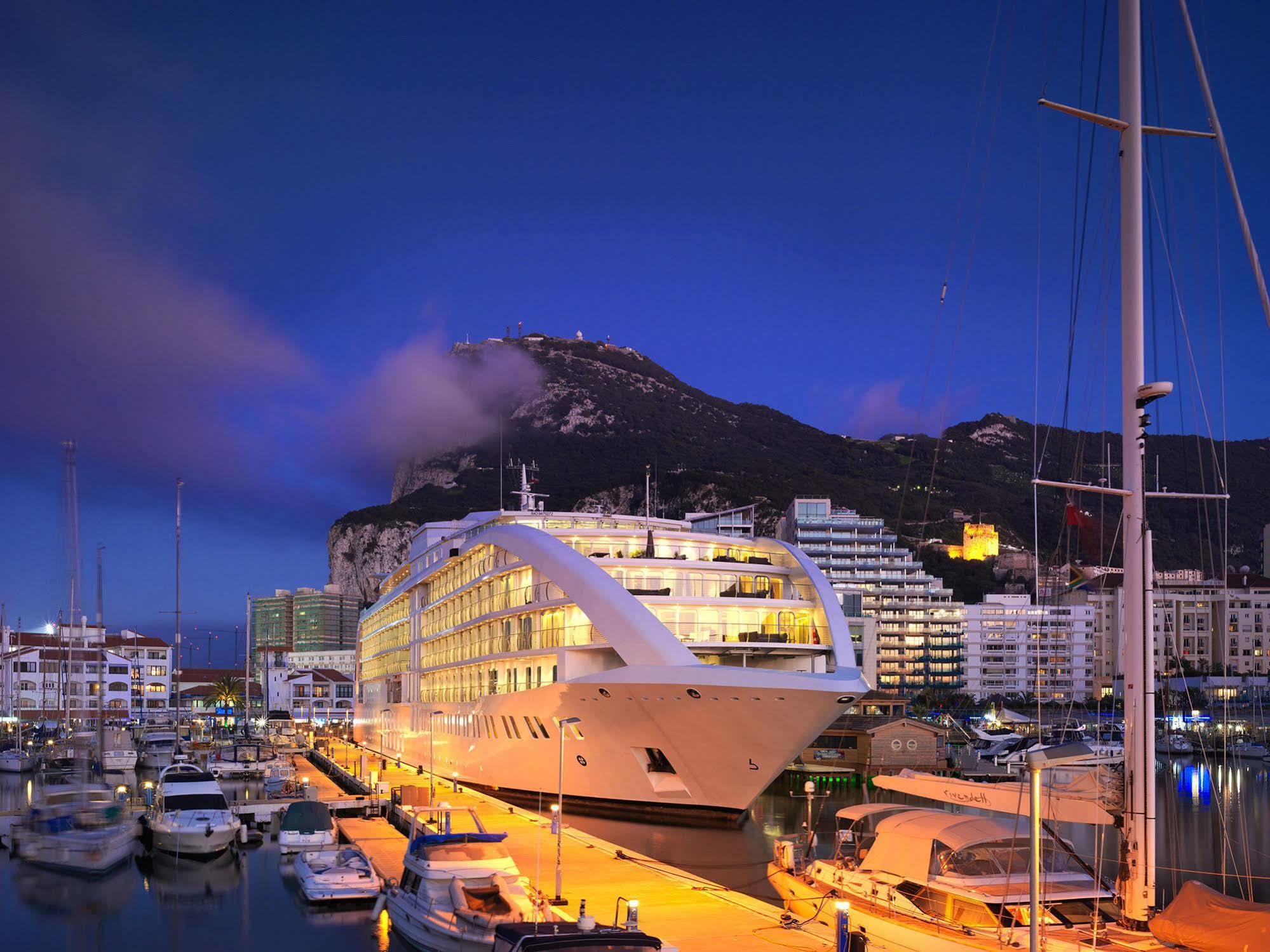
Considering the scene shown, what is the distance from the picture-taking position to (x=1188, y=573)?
150125mm

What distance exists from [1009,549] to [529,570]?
157070 millimetres

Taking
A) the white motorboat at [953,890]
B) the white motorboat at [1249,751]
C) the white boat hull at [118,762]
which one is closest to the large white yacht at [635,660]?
the white motorboat at [953,890]

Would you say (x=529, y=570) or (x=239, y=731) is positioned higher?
(x=529, y=570)

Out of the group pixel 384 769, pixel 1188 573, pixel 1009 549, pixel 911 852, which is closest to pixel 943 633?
pixel 1188 573

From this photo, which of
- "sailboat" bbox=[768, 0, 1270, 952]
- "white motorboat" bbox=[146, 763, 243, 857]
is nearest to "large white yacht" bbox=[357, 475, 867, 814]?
"white motorboat" bbox=[146, 763, 243, 857]

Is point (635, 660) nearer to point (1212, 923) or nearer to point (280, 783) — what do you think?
point (1212, 923)

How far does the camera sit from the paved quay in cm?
1599

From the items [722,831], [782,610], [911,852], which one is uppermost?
[782,610]

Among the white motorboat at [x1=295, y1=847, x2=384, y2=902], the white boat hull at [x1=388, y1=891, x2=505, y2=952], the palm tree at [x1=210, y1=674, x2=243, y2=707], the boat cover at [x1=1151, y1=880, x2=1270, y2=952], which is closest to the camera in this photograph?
the boat cover at [x1=1151, y1=880, x2=1270, y2=952]

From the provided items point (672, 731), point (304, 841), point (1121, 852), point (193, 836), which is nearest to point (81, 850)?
point (193, 836)

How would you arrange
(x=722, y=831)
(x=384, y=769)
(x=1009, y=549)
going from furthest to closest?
(x=1009, y=549) < (x=384, y=769) < (x=722, y=831)

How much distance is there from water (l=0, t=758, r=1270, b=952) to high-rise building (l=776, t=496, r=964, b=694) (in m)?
75.0

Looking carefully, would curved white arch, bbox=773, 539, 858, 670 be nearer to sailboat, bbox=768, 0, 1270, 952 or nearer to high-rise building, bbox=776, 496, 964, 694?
sailboat, bbox=768, 0, 1270, 952

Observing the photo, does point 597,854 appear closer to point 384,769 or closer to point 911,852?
point 911,852
